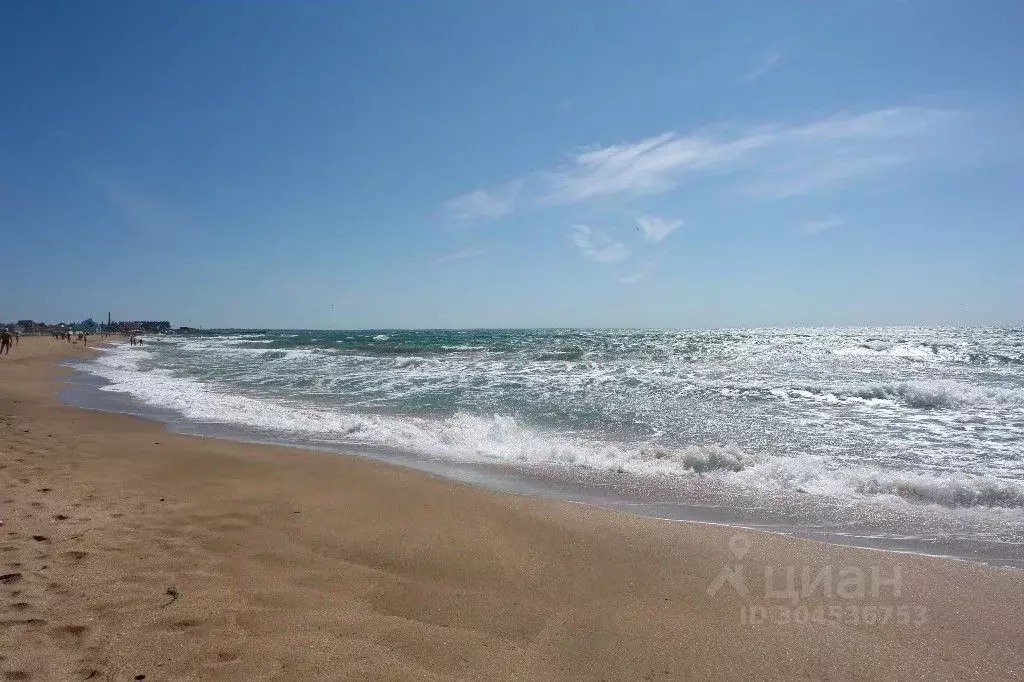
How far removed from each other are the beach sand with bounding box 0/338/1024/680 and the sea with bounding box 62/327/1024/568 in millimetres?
871

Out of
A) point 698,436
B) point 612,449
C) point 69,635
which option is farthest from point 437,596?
point 698,436

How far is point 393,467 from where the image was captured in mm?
6820

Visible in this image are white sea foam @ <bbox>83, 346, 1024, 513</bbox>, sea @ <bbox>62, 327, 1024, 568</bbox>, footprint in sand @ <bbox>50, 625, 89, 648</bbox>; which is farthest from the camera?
white sea foam @ <bbox>83, 346, 1024, 513</bbox>

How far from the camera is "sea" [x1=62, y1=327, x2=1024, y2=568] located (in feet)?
17.0

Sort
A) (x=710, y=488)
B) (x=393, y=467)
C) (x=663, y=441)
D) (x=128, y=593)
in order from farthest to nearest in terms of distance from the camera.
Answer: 1. (x=663, y=441)
2. (x=393, y=467)
3. (x=710, y=488)
4. (x=128, y=593)

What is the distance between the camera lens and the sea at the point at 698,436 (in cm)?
520

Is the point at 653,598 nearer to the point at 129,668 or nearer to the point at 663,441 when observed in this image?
the point at 129,668

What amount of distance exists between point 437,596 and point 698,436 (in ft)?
20.8

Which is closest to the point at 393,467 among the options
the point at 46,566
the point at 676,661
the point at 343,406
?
the point at 46,566

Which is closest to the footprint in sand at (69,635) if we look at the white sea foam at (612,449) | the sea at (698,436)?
the sea at (698,436)

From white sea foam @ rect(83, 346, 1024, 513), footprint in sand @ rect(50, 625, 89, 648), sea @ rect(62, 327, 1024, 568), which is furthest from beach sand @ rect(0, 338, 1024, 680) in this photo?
white sea foam @ rect(83, 346, 1024, 513)

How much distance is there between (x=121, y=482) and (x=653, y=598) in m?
5.53

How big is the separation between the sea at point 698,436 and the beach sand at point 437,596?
2.86ft

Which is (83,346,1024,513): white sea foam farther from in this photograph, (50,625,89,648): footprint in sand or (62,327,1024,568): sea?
(50,625,89,648): footprint in sand
